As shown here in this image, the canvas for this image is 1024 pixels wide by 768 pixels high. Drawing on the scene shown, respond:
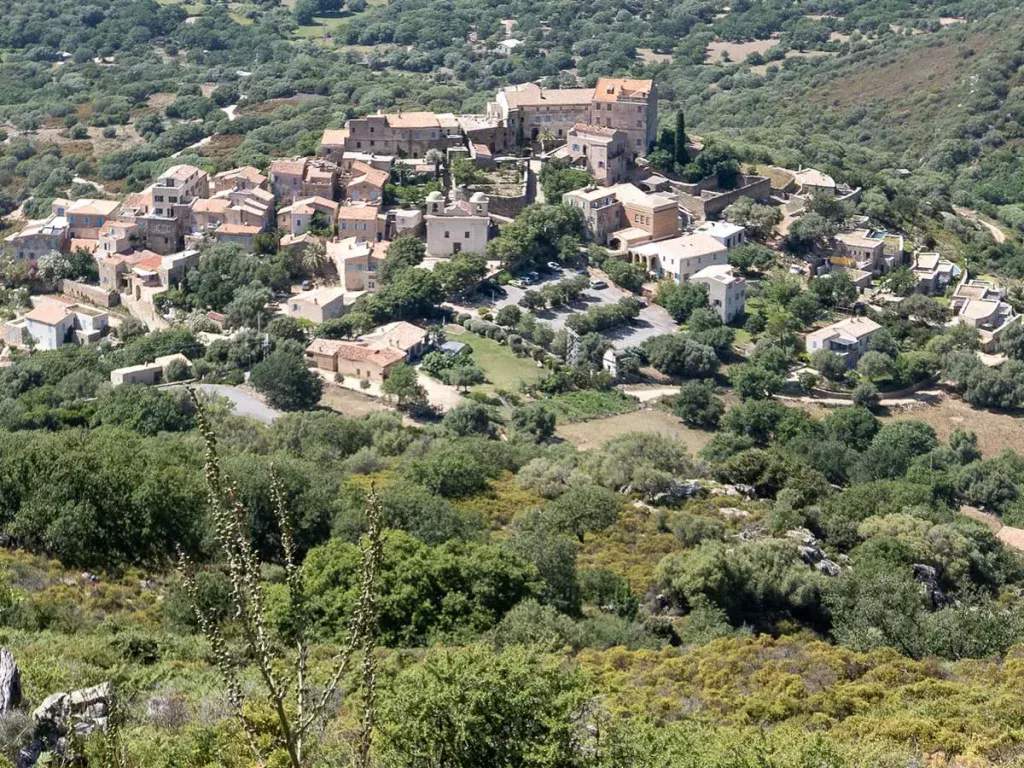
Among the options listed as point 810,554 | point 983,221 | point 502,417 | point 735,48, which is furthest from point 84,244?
point 735,48

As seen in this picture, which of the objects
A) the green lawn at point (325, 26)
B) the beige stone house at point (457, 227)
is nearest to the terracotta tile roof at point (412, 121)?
the beige stone house at point (457, 227)

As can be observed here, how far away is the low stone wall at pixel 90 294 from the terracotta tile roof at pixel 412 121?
11713 millimetres

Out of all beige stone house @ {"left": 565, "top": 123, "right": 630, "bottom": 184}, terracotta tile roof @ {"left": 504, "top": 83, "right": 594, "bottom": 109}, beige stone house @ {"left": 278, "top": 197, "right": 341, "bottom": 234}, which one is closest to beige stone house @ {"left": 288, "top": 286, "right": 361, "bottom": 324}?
beige stone house @ {"left": 278, "top": 197, "right": 341, "bottom": 234}

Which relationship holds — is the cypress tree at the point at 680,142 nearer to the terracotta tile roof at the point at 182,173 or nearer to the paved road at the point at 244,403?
the terracotta tile roof at the point at 182,173

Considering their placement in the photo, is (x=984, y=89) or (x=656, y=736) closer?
(x=656, y=736)

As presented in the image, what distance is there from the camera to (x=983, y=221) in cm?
6244

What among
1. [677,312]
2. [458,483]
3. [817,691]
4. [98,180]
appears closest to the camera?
[817,691]

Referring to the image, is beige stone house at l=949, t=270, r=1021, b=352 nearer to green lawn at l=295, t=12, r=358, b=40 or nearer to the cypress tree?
the cypress tree

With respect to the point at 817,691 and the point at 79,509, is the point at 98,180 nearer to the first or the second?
Answer: the point at 79,509

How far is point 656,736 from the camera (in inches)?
515

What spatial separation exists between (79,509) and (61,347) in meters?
21.6

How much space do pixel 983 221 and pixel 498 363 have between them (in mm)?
31377

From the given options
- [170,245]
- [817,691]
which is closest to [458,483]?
[817,691]

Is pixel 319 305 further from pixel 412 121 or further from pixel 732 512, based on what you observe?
pixel 732 512
